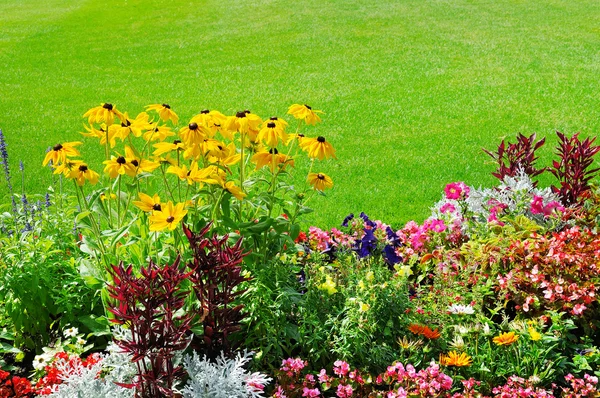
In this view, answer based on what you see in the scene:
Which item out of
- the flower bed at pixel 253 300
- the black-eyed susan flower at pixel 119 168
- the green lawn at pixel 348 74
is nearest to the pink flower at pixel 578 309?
the flower bed at pixel 253 300

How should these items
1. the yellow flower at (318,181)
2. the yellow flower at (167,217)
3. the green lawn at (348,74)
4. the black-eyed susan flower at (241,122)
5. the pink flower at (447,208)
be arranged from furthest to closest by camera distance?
the green lawn at (348,74) → the pink flower at (447,208) → the yellow flower at (318,181) → the black-eyed susan flower at (241,122) → the yellow flower at (167,217)

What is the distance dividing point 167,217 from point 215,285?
36 cm

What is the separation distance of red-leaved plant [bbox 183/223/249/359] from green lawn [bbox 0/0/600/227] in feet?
9.73

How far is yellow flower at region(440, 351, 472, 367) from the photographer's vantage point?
297cm

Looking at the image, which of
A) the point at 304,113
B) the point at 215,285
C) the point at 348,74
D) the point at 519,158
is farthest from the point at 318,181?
the point at 348,74

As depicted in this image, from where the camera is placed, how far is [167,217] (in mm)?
2811

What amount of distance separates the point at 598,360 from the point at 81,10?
737 inches

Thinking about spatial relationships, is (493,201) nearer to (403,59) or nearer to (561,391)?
(561,391)

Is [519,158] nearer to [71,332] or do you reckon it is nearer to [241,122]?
[241,122]

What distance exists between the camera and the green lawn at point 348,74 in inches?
293

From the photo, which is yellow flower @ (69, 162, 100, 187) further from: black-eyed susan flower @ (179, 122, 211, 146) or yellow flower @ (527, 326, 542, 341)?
yellow flower @ (527, 326, 542, 341)

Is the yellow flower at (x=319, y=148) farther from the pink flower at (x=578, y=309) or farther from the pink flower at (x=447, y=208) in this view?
the pink flower at (x=447, y=208)

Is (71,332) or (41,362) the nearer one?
(41,362)

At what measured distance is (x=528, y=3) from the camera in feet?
59.7
